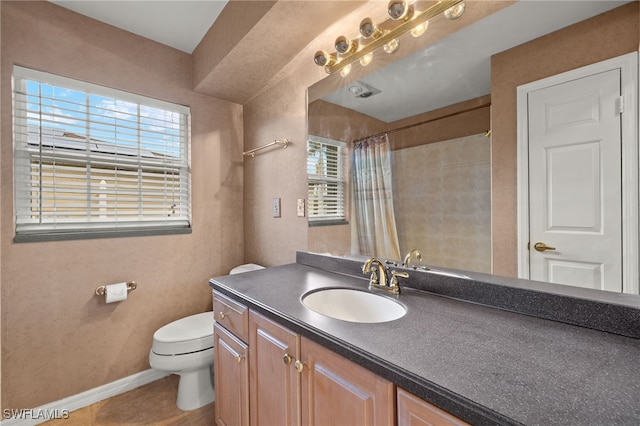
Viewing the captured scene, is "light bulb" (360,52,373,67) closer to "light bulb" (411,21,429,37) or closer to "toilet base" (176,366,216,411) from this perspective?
"light bulb" (411,21,429,37)

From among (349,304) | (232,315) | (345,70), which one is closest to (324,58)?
(345,70)

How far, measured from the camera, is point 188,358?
5.44ft

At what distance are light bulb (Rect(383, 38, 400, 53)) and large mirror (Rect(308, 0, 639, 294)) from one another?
37 millimetres

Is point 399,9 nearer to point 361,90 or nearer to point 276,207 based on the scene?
point 361,90

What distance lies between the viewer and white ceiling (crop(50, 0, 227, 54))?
170 centimetres

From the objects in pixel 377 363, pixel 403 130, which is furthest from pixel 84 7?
pixel 377 363

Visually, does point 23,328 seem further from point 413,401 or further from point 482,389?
point 482,389

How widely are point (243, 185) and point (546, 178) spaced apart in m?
2.19

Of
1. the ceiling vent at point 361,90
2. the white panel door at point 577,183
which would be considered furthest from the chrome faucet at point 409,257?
the ceiling vent at point 361,90

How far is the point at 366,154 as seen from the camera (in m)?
1.51

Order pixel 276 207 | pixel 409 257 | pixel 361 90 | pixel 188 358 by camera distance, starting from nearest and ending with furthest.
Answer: pixel 409 257 → pixel 361 90 → pixel 188 358 → pixel 276 207

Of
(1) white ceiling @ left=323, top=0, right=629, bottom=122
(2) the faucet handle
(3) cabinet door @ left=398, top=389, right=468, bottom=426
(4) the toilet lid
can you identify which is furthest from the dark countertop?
(4) the toilet lid

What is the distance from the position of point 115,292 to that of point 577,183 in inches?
96.5

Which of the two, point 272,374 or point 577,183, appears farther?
point 272,374
